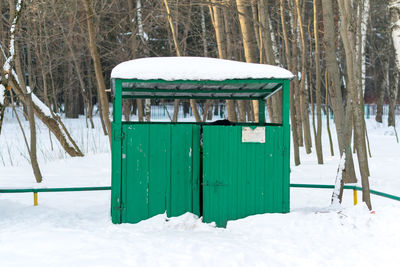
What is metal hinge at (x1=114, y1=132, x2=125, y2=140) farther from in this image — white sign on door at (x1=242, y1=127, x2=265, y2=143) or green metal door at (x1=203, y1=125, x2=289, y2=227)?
white sign on door at (x1=242, y1=127, x2=265, y2=143)

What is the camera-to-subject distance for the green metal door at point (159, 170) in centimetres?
604

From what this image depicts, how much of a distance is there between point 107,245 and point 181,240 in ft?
2.82

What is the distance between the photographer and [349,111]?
28.0 ft

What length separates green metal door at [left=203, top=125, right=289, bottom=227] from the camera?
19.9 feet

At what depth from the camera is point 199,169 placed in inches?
244

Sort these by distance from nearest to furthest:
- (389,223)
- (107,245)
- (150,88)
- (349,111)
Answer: (107,245) < (389,223) < (150,88) < (349,111)

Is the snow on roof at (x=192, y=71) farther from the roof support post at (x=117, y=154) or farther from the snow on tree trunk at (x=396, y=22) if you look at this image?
the snow on tree trunk at (x=396, y=22)

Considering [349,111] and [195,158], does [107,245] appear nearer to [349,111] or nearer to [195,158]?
[195,158]

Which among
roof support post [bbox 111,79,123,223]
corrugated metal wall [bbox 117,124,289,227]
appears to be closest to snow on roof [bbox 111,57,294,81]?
roof support post [bbox 111,79,123,223]

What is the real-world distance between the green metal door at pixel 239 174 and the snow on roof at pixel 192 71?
2.29 ft

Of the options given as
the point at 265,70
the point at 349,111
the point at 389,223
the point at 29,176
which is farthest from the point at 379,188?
the point at 29,176

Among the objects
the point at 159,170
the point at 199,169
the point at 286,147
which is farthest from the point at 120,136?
the point at 286,147

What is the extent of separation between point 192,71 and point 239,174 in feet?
5.03

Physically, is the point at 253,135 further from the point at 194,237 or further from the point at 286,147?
the point at 194,237
